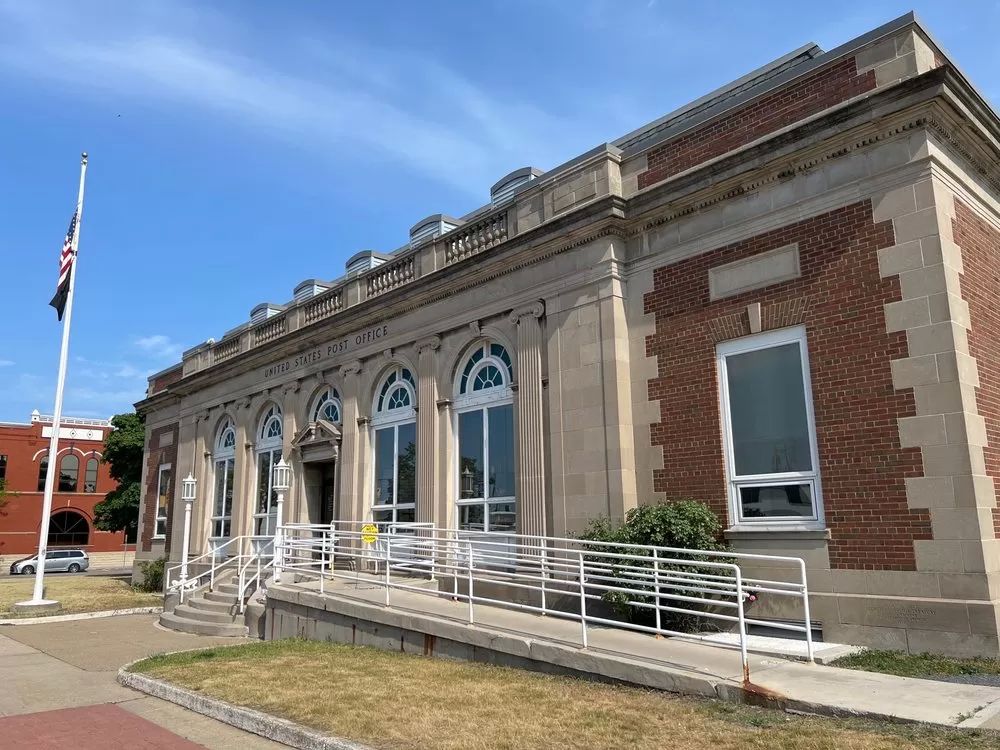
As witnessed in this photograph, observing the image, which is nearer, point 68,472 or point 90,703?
point 90,703

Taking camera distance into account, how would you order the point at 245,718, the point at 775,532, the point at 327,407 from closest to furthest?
the point at 245,718, the point at 775,532, the point at 327,407

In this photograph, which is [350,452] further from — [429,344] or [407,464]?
[429,344]

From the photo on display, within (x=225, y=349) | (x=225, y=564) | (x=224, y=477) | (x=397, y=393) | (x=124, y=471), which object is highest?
(x=225, y=349)

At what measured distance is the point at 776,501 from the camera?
10.3 m

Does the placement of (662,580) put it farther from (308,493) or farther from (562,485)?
(308,493)

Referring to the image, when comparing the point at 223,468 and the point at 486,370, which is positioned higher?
the point at 486,370

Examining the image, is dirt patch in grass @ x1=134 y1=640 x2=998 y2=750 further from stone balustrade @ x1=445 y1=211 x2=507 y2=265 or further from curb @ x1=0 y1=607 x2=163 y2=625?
stone balustrade @ x1=445 y1=211 x2=507 y2=265

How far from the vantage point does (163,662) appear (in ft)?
33.4

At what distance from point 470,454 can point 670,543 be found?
223 inches

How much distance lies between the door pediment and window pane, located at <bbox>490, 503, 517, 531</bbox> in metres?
5.57

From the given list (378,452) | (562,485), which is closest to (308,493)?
(378,452)

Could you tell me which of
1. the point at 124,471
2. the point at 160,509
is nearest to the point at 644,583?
the point at 160,509

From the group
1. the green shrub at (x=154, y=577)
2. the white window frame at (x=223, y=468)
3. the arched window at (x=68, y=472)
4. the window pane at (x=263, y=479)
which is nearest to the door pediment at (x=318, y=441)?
the window pane at (x=263, y=479)

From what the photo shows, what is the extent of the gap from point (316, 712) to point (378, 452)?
1086cm
